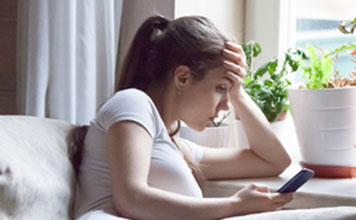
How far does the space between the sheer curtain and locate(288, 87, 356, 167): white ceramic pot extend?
21.3 inches

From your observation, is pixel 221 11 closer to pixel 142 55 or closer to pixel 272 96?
pixel 272 96

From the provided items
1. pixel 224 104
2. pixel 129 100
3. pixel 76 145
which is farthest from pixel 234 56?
pixel 76 145

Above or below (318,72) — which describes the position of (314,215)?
below

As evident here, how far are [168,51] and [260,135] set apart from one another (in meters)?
0.36

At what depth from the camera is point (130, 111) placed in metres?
1.28

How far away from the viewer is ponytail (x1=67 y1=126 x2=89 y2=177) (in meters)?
1.35

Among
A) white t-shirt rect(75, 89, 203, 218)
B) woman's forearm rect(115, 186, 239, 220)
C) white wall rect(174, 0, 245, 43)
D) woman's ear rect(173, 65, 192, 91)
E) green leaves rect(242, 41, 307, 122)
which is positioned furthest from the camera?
white wall rect(174, 0, 245, 43)

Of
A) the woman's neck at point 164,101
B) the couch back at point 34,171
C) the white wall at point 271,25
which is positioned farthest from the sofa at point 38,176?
the white wall at point 271,25

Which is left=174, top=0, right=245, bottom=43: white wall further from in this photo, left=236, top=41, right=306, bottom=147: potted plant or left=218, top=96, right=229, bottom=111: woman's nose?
left=218, top=96, right=229, bottom=111: woman's nose

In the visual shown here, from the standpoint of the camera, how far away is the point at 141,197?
1.18 m

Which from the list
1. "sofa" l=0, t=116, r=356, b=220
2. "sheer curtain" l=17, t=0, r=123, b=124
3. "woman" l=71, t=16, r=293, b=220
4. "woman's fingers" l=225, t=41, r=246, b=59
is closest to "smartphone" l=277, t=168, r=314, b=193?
"woman" l=71, t=16, r=293, b=220

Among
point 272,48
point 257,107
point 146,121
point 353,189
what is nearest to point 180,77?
point 146,121

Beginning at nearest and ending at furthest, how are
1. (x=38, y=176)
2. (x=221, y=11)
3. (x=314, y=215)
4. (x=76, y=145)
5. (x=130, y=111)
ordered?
1. (x=314, y=215)
2. (x=38, y=176)
3. (x=130, y=111)
4. (x=76, y=145)
5. (x=221, y=11)

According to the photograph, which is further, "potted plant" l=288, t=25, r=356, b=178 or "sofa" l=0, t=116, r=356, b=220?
"potted plant" l=288, t=25, r=356, b=178
